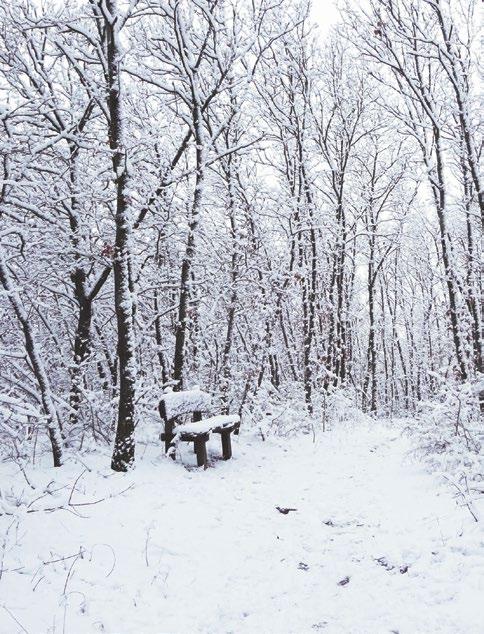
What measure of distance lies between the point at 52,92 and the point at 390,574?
398 inches

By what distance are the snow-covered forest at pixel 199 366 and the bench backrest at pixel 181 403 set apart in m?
0.04

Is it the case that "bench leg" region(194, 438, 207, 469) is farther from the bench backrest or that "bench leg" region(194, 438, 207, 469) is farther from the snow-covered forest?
the bench backrest

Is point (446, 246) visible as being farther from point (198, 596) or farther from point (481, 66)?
point (198, 596)

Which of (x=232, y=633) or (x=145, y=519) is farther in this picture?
(x=145, y=519)

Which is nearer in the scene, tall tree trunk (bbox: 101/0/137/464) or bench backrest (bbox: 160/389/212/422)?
tall tree trunk (bbox: 101/0/137/464)

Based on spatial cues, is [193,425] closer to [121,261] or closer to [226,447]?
[226,447]

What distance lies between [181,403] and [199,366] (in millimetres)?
2959

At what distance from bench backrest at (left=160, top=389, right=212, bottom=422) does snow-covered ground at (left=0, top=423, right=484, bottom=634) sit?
0.93 meters

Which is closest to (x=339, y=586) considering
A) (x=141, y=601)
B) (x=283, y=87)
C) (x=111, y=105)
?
(x=141, y=601)

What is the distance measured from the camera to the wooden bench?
8.04 metres

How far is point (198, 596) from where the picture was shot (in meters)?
4.15

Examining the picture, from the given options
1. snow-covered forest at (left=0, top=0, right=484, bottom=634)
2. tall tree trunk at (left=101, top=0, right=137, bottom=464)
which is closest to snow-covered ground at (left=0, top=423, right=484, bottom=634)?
snow-covered forest at (left=0, top=0, right=484, bottom=634)

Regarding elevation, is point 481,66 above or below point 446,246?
above

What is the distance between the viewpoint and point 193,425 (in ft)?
27.0
